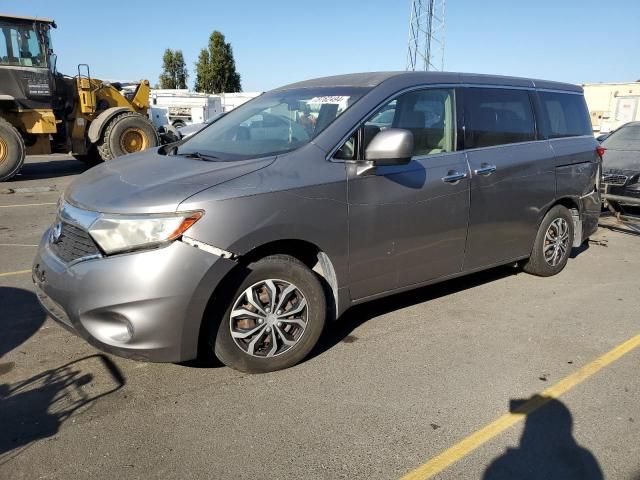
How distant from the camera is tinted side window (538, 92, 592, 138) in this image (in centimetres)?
508

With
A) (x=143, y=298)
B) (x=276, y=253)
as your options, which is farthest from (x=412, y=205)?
(x=143, y=298)

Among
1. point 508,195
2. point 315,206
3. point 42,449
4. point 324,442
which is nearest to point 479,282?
point 508,195

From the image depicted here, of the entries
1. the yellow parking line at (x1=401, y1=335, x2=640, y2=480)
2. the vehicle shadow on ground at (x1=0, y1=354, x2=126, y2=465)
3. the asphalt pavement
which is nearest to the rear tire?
the asphalt pavement

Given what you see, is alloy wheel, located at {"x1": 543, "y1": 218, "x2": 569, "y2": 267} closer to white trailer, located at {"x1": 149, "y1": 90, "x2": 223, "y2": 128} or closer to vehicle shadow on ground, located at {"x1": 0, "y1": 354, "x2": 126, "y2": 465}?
vehicle shadow on ground, located at {"x1": 0, "y1": 354, "x2": 126, "y2": 465}

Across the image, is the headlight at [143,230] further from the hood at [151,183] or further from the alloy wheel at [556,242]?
the alloy wheel at [556,242]

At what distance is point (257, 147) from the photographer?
3.61m

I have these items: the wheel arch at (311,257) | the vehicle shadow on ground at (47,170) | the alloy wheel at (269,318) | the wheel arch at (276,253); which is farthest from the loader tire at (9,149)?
the alloy wheel at (269,318)

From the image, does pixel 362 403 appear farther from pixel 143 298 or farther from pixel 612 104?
pixel 612 104

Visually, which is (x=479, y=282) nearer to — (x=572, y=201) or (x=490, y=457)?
(x=572, y=201)

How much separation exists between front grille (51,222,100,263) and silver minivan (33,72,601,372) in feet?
0.03

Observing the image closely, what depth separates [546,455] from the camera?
8.58 ft

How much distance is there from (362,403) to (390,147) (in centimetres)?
156

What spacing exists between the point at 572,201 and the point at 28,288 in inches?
206

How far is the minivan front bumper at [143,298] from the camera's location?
→ 2787 millimetres
